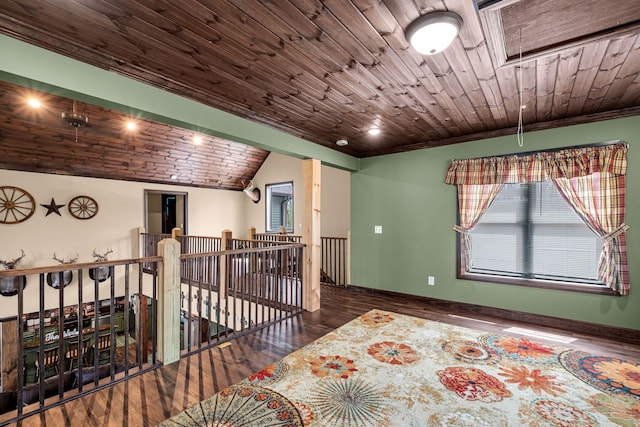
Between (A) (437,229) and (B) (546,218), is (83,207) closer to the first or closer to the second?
(A) (437,229)

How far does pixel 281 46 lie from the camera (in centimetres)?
185

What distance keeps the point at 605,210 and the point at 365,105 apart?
286 cm

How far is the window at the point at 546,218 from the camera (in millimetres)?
3035

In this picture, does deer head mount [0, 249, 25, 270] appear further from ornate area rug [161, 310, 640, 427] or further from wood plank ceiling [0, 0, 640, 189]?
ornate area rug [161, 310, 640, 427]

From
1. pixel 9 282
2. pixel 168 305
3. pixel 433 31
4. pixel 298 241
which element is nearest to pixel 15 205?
pixel 9 282

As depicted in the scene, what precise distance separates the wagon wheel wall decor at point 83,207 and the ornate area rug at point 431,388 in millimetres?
5810

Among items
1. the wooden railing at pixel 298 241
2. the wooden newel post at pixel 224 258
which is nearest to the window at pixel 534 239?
the wooden railing at pixel 298 241

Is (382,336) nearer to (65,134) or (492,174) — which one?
(492,174)

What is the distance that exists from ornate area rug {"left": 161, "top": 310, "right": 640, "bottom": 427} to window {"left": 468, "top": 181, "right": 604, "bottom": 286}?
1.02m

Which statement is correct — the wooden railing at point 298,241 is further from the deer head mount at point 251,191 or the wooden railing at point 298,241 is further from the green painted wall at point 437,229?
the deer head mount at point 251,191

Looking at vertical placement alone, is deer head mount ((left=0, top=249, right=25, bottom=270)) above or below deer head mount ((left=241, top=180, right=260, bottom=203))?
below

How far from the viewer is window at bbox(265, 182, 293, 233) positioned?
7.98m

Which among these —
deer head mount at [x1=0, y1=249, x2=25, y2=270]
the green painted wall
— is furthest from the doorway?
the green painted wall

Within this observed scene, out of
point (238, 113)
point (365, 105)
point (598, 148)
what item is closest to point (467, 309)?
point (598, 148)
